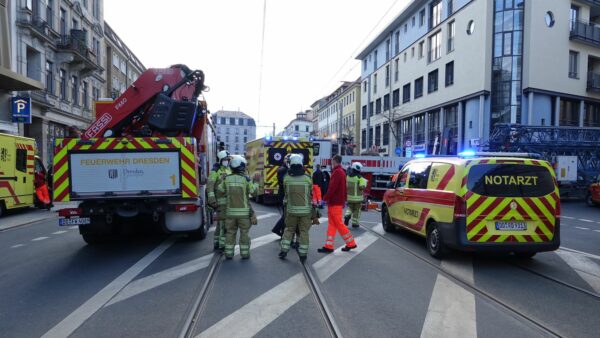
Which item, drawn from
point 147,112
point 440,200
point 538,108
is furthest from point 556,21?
point 147,112

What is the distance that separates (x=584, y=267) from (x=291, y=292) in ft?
16.1

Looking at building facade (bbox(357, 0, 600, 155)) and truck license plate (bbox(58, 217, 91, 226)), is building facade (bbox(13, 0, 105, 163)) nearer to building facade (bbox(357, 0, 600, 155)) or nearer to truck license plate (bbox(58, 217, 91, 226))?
truck license plate (bbox(58, 217, 91, 226))

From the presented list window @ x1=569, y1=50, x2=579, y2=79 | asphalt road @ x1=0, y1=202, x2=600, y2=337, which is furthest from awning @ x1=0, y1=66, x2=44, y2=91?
window @ x1=569, y1=50, x2=579, y2=79

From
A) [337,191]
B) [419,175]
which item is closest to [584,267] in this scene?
[419,175]

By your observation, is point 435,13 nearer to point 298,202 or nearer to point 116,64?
point 116,64

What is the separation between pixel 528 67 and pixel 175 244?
2695 cm

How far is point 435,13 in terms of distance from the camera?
34.8 m

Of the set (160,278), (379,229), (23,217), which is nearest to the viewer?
(160,278)

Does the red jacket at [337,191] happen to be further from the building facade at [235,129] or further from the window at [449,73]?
the building facade at [235,129]

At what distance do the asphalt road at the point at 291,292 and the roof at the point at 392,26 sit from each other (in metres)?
32.9

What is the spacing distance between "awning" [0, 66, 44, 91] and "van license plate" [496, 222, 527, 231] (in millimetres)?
17007

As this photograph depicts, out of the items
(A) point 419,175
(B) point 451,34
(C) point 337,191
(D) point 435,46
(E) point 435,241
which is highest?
(B) point 451,34

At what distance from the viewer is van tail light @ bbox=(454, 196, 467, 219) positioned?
22.0 feet

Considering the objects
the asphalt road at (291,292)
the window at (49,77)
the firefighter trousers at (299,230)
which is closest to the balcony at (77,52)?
the window at (49,77)
